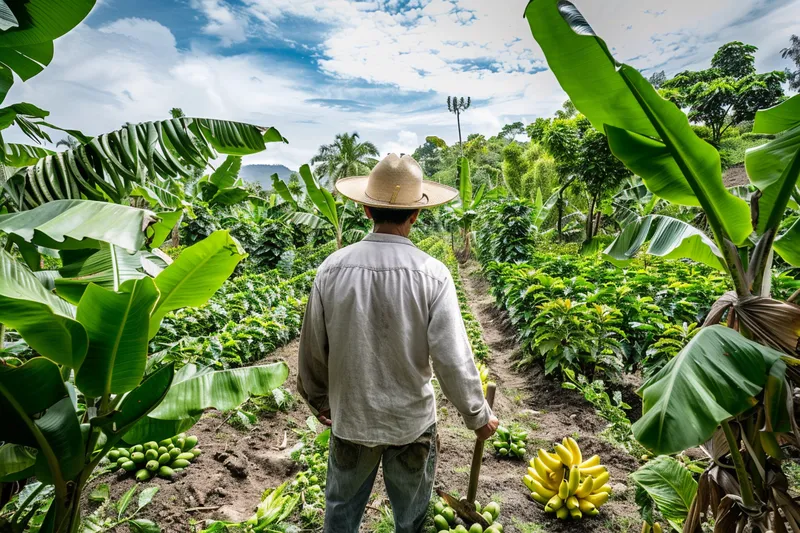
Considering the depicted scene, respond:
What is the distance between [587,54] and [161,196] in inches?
227

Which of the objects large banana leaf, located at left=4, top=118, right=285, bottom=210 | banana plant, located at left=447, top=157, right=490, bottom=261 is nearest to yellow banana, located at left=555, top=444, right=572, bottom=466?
large banana leaf, located at left=4, top=118, right=285, bottom=210

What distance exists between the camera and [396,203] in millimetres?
1885

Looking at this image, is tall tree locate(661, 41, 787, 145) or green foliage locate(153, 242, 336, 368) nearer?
green foliage locate(153, 242, 336, 368)

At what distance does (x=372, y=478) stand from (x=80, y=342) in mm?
1375

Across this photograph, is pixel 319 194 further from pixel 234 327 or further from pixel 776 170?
pixel 776 170

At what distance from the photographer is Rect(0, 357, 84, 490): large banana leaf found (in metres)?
1.31

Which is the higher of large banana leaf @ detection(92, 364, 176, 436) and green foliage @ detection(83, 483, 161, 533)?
large banana leaf @ detection(92, 364, 176, 436)

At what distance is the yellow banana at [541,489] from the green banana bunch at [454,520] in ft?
1.01

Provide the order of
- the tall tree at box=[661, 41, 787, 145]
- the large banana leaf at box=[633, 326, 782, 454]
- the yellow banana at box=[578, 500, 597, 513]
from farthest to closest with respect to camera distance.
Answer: the tall tree at box=[661, 41, 787, 145] → the yellow banana at box=[578, 500, 597, 513] → the large banana leaf at box=[633, 326, 782, 454]

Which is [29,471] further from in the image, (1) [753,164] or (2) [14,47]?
(1) [753,164]

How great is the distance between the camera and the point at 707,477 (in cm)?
161


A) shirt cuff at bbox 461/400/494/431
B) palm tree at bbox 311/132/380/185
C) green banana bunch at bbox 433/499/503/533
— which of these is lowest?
green banana bunch at bbox 433/499/503/533

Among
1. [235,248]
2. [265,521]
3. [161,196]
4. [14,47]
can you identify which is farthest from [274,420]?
[161,196]

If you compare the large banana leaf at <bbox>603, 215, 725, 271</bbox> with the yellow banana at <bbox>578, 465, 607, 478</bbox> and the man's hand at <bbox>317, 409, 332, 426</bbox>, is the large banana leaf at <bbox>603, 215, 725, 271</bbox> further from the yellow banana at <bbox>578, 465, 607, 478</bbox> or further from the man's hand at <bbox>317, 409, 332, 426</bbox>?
the man's hand at <bbox>317, 409, 332, 426</bbox>
